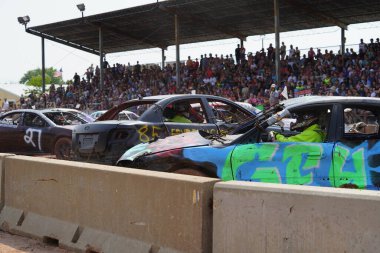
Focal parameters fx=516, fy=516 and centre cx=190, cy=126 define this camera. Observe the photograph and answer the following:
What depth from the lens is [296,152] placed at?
222 inches

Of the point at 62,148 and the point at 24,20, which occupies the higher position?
the point at 24,20

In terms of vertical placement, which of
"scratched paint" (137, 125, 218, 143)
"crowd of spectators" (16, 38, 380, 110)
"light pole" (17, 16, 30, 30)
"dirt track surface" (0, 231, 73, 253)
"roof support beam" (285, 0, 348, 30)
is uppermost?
"light pole" (17, 16, 30, 30)

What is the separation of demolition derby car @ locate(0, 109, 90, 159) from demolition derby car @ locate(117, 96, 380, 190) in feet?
19.0

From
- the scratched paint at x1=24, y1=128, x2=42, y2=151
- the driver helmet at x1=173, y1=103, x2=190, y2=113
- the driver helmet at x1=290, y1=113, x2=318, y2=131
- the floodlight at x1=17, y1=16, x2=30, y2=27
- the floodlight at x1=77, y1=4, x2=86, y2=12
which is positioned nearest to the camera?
the driver helmet at x1=290, y1=113, x2=318, y2=131

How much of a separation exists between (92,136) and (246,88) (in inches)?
632

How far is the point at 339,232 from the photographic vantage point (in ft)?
10.9

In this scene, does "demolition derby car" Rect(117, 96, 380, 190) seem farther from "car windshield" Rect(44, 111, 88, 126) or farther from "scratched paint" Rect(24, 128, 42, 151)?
"car windshield" Rect(44, 111, 88, 126)

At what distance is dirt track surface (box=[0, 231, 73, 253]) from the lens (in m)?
5.31

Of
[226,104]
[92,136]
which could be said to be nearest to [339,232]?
[92,136]

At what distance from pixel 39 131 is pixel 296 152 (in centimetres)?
802

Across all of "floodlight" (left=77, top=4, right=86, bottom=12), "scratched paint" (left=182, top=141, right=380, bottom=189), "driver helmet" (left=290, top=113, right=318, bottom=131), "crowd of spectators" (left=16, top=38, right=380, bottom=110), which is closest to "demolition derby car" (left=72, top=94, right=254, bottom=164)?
"driver helmet" (left=290, top=113, right=318, bottom=131)

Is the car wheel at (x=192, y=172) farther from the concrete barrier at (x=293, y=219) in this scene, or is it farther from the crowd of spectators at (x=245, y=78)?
the crowd of spectators at (x=245, y=78)

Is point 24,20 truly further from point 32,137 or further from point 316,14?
point 32,137

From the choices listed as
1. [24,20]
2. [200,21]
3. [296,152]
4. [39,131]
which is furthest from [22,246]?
[24,20]
